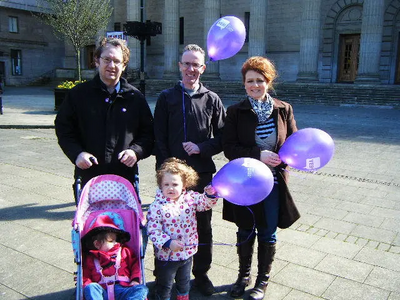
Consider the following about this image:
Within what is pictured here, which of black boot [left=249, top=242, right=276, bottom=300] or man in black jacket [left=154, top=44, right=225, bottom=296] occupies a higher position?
man in black jacket [left=154, top=44, right=225, bottom=296]

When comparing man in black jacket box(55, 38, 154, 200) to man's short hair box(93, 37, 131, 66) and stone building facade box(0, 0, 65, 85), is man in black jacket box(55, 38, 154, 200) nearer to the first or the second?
man's short hair box(93, 37, 131, 66)

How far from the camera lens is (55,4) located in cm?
2388

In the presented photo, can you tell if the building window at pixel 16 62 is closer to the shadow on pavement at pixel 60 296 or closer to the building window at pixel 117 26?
the building window at pixel 117 26

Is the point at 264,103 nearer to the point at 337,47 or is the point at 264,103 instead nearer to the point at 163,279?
the point at 163,279

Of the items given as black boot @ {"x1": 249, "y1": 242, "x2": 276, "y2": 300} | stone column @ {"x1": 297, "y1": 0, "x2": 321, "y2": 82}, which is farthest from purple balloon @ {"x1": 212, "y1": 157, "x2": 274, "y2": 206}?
stone column @ {"x1": 297, "y1": 0, "x2": 321, "y2": 82}

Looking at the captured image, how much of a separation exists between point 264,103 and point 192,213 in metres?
1.12

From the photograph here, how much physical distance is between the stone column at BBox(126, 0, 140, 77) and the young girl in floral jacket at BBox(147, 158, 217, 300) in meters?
31.1

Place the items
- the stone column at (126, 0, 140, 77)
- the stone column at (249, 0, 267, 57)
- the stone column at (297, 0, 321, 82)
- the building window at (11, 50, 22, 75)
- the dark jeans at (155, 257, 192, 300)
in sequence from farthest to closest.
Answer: the building window at (11, 50, 22, 75) → the stone column at (126, 0, 140, 77) → the stone column at (249, 0, 267, 57) → the stone column at (297, 0, 321, 82) → the dark jeans at (155, 257, 192, 300)

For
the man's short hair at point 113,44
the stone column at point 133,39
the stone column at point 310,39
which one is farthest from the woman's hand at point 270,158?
the stone column at point 133,39

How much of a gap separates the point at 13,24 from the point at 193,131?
44533mm

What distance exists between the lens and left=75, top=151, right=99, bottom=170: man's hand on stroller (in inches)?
128

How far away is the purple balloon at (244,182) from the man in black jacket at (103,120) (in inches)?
39.0

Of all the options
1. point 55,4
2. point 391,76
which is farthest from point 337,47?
point 55,4

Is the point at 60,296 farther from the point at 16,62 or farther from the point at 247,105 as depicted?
the point at 16,62
